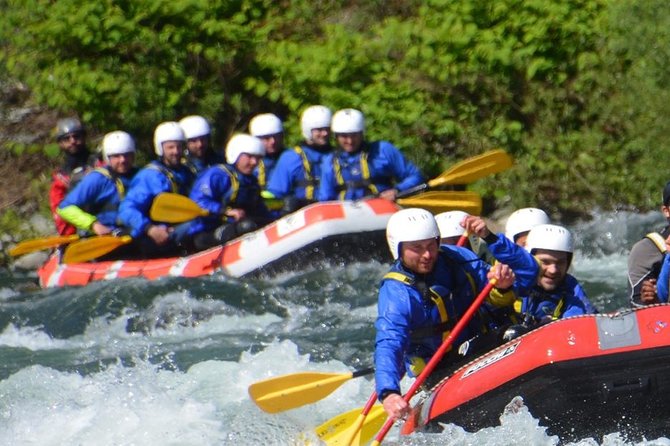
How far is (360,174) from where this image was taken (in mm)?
11867

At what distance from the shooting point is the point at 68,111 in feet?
48.8

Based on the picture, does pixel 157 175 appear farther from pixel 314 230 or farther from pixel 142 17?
pixel 142 17

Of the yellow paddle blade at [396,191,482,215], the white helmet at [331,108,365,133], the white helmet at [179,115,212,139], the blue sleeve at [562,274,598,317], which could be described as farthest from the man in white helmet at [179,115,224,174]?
the blue sleeve at [562,274,598,317]

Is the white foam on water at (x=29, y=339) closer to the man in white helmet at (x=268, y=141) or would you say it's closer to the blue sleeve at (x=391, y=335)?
the man in white helmet at (x=268, y=141)

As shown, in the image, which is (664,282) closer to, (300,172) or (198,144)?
(300,172)

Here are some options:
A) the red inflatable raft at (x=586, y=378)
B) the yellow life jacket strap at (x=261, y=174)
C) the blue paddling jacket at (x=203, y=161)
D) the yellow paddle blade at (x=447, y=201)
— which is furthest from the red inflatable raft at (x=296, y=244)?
the red inflatable raft at (x=586, y=378)

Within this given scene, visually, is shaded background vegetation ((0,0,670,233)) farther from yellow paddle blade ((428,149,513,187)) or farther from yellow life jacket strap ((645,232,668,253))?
yellow life jacket strap ((645,232,668,253))

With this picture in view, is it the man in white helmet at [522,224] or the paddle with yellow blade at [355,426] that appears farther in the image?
the man in white helmet at [522,224]

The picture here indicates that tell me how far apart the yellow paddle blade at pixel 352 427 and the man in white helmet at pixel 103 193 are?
5.19 metres

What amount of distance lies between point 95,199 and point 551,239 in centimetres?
573

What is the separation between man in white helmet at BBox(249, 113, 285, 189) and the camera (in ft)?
41.1

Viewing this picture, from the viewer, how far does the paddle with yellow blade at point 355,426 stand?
6652mm

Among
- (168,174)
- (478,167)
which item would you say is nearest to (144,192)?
(168,174)

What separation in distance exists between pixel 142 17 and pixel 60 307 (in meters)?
4.33
